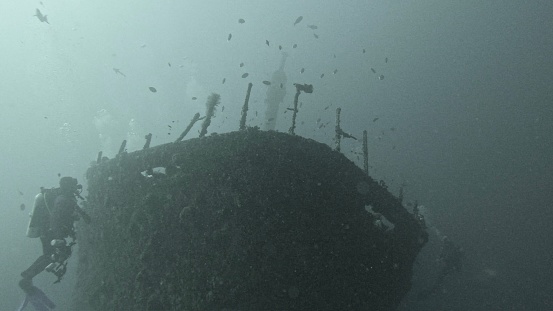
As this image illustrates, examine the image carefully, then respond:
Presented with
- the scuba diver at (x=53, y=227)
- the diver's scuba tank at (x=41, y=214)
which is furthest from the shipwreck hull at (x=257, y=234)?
the diver's scuba tank at (x=41, y=214)

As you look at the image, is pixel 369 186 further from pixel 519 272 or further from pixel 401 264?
pixel 519 272

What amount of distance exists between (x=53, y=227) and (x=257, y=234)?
16.3ft

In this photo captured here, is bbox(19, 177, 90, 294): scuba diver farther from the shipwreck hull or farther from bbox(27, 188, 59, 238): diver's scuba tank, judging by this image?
the shipwreck hull

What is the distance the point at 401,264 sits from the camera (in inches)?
276

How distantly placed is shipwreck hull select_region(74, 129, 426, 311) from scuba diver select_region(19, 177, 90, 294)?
4.15 ft

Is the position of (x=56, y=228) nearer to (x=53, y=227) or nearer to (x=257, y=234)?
(x=53, y=227)

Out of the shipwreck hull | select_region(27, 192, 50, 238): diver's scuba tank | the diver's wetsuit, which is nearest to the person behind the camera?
the shipwreck hull

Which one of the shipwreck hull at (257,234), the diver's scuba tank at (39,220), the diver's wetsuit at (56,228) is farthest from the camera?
the diver's scuba tank at (39,220)

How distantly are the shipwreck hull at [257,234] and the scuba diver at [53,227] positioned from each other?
127 centimetres

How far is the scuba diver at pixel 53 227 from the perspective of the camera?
747 cm

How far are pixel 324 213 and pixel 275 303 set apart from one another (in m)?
1.75

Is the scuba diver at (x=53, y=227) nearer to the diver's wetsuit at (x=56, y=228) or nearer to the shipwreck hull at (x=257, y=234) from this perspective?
the diver's wetsuit at (x=56, y=228)

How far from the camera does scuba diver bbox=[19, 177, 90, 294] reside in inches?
294

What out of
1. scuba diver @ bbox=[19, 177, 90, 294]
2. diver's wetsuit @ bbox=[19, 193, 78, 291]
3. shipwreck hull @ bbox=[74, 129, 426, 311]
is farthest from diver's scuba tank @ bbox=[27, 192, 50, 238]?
shipwreck hull @ bbox=[74, 129, 426, 311]
